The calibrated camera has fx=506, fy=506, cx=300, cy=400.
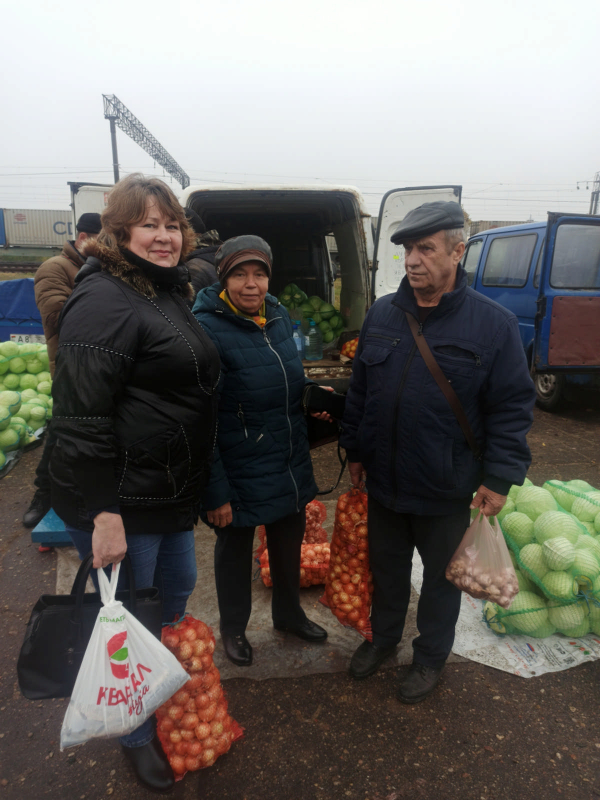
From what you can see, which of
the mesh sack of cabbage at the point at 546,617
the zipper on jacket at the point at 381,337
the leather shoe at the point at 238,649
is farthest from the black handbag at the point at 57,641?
the mesh sack of cabbage at the point at 546,617

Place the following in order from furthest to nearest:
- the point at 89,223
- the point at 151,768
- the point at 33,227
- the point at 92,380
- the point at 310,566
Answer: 1. the point at 33,227
2. the point at 89,223
3. the point at 310,566
4. the point at 151,768
5. the point at 92,380

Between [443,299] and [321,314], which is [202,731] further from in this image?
[321,314]

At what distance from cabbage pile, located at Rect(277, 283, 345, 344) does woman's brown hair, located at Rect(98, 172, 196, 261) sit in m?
4.41

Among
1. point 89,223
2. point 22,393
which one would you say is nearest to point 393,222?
point 89,223

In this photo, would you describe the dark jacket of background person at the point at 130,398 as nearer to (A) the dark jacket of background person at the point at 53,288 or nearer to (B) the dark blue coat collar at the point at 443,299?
(B) the dark blue coat collar at the point at 443,299

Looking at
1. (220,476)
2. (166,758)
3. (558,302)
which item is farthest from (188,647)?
(558,302)

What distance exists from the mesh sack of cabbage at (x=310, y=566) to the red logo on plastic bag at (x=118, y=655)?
1.50 meters

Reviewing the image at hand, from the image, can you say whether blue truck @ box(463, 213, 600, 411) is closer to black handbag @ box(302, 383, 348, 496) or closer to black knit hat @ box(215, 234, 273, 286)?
black handbag @ box(302, 383, 348, 496)

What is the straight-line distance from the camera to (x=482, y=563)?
2.08 m

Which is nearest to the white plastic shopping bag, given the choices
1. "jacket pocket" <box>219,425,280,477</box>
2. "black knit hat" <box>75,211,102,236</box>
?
"jacket pocket" <box>219,425,280,477</box>

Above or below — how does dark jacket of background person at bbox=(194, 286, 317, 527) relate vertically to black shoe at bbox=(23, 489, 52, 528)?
above

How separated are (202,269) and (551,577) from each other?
2621 mm

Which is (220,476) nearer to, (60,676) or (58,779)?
(60,676)

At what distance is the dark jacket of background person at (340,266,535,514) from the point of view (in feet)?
6.37
